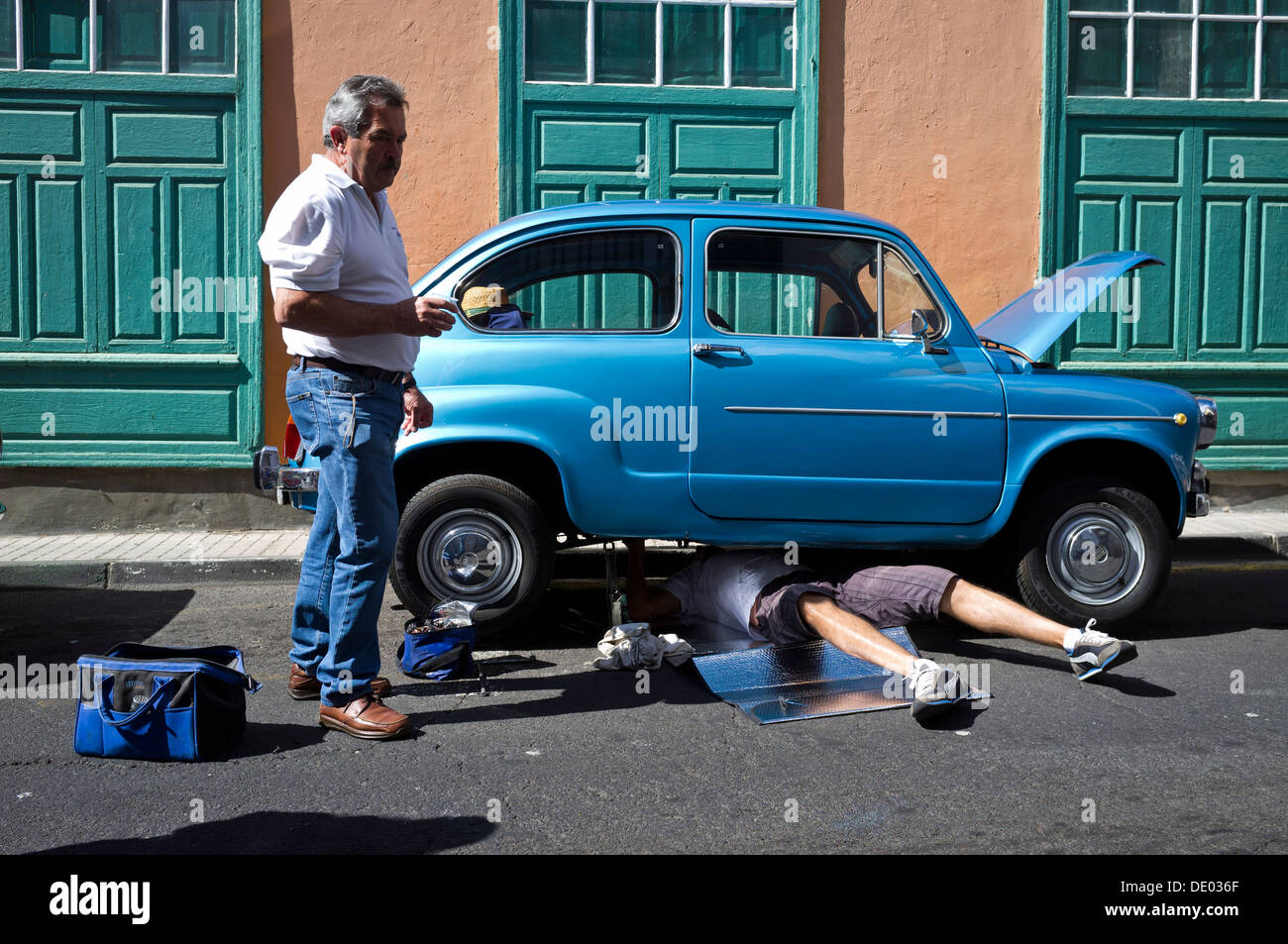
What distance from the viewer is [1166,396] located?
5.40 m

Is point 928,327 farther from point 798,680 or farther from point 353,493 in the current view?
point 353,493

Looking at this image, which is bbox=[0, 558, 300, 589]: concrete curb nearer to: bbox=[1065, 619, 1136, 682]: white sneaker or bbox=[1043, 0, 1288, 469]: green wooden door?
bbox=[1065, 619, 1136, 682]: white sneaker

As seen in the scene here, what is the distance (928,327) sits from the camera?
17.2 feet

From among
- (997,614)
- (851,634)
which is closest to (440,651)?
(851,634)

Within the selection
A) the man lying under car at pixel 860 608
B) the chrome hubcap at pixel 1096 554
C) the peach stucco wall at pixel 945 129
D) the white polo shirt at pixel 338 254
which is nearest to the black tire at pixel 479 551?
the man lying under car at pixel 860 608

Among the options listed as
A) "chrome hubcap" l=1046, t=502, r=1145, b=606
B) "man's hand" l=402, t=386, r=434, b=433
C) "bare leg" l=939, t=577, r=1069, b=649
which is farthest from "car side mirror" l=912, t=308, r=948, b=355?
"man's hand" l=402, t=386, r=434, b=433

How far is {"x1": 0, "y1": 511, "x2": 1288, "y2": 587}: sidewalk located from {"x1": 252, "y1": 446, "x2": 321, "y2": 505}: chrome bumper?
2009 mm

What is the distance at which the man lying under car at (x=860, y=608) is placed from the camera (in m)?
4.21

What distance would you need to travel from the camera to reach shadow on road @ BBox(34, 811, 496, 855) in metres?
2.96

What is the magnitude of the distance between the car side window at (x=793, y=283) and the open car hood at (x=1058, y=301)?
0.80 metres

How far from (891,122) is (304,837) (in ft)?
25.5

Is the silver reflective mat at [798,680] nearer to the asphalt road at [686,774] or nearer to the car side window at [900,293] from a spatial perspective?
the asphalt road at [686,774]
